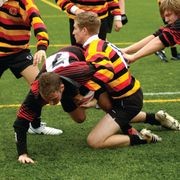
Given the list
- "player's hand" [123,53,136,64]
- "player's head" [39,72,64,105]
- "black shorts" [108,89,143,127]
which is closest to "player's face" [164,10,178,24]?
"player's hand" [123,53,136,64]

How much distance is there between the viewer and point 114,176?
4141 millimetres

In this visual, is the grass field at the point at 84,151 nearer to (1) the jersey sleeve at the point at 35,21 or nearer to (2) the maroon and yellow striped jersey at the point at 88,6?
(1) the jersey sleeve at the point at 35,21

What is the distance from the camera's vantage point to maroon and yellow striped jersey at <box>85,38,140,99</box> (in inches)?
181

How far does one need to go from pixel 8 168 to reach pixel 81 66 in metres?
1.03

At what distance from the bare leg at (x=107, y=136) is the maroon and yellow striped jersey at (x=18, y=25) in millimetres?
921

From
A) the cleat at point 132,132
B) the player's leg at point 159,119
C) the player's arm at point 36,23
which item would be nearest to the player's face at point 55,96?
the player's arm at point 36,23

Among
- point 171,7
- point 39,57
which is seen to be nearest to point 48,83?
point 39,57

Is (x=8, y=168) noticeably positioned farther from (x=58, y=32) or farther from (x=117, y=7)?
(x=58, y=32)

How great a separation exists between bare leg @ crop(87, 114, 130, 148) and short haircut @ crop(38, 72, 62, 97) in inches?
31.9

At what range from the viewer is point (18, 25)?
5.31m

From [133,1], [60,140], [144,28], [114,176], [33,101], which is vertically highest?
[33,101]

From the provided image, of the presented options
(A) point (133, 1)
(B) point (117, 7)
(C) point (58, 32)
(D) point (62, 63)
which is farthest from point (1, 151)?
(A) point (133, 1)

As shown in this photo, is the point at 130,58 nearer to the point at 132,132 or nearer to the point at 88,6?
the point at 132,132

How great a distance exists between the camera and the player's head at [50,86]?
13.9 ft
